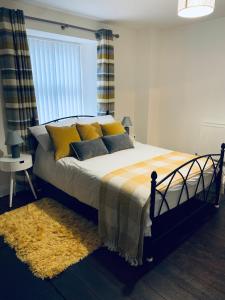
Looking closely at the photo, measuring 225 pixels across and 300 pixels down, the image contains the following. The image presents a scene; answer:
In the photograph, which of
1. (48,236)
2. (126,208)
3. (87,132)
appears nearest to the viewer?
(126,208)

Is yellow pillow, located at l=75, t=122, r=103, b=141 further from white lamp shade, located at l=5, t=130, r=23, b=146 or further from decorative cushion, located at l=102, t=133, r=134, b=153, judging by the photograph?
white lamp shade, located at l=5, t=130, r=23, b=146

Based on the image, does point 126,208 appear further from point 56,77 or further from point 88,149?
point 56,77

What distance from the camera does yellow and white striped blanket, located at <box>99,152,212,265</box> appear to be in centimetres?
190

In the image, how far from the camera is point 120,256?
2.07m

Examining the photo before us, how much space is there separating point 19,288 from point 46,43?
10.9 ft

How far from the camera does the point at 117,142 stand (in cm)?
323

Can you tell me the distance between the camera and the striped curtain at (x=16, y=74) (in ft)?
9.20

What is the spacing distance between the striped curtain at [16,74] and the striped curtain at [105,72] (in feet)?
4.22

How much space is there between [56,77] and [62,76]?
0.13 m

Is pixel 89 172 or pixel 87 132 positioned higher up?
pixel 87 132

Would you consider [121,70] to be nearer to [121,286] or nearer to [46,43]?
[46,43]

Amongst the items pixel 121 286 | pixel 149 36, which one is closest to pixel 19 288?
pixel 121 286

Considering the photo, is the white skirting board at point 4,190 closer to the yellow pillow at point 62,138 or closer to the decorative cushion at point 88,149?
the yellow pillow at point 62,138

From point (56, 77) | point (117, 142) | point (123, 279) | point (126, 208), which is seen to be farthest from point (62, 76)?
point (123, 279)
